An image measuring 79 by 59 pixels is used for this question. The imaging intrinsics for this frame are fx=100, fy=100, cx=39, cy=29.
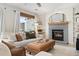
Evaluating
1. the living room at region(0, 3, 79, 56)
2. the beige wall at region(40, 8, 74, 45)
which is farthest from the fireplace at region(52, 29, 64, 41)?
the beige wall at region(40, 8, 74, 45)

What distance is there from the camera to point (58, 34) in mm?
5562

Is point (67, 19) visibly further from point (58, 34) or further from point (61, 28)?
point (58, 34)

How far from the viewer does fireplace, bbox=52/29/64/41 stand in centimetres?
545

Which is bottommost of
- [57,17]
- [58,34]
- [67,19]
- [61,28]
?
[58,34]

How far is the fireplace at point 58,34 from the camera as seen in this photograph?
5453 millimetres

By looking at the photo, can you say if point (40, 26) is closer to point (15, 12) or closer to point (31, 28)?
point (31, 28)

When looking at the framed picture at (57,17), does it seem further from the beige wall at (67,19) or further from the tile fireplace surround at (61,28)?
the tile fireplace surround at (61,28)

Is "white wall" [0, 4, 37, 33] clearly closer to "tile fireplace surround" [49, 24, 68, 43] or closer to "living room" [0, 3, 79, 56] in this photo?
"living room" [0, 3, 79, 56]

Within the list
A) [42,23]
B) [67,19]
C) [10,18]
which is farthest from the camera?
[42,23]

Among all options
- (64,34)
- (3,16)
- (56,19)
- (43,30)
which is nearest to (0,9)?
(3,16)

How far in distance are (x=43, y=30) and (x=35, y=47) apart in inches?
90.3

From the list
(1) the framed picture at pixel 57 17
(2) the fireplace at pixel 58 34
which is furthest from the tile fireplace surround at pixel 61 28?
(1) the framed picture at pixel 57 17

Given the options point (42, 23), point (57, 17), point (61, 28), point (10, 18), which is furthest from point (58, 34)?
point (10, 18)

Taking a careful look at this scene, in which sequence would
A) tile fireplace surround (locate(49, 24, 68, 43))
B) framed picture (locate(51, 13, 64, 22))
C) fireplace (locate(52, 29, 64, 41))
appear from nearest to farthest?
framed picture (locate(51, 13, 64, 22))
tile fireplace surround (locate(49, 24, 68, 43))
fireplace (locate(52, 29, 64, 41))
